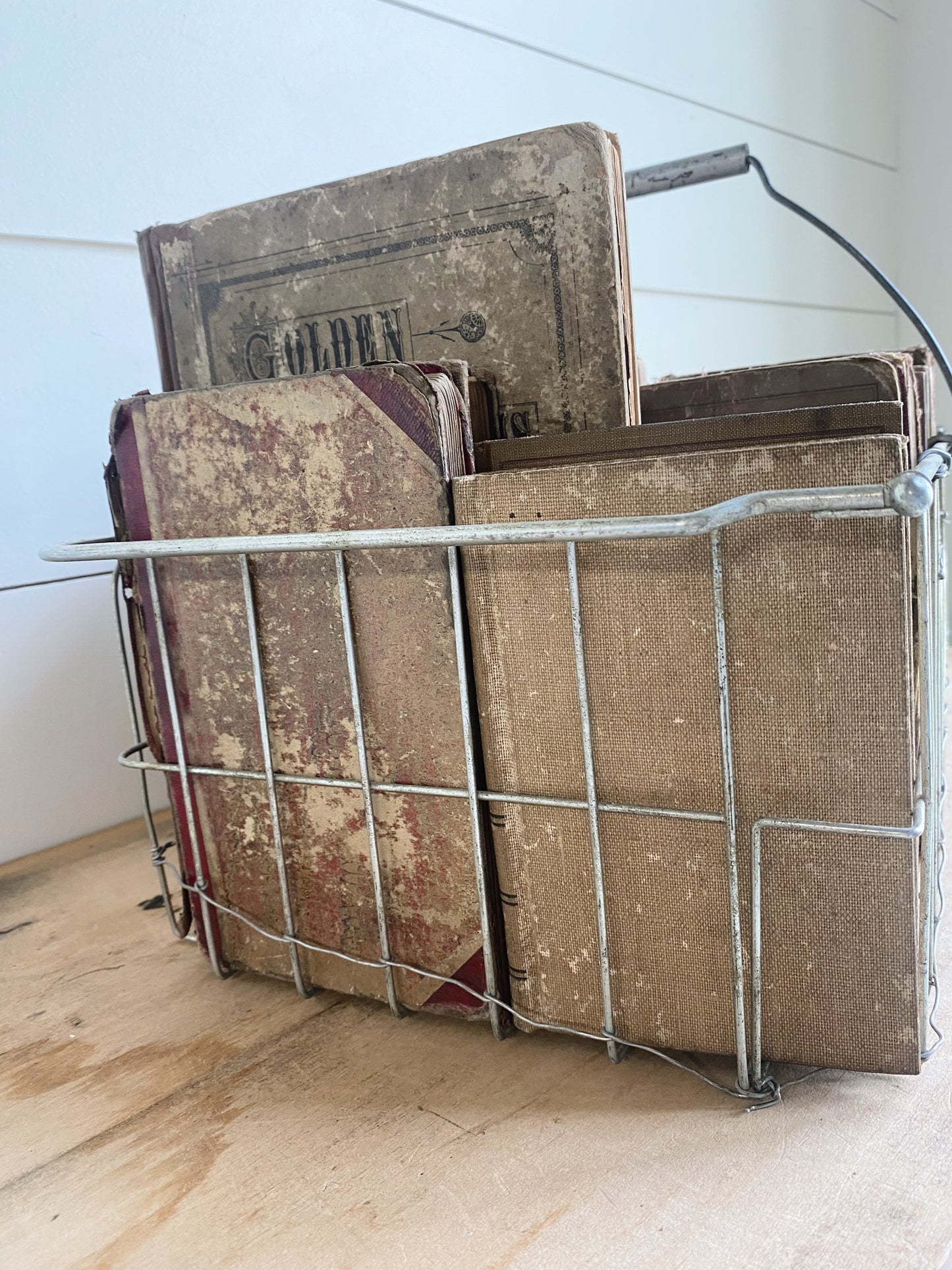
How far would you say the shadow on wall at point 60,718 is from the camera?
2.93 ft

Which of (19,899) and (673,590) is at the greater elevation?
(673,590)

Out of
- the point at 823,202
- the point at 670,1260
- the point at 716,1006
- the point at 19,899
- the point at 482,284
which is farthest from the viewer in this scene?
the point at 823,202

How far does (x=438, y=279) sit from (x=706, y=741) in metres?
0.35

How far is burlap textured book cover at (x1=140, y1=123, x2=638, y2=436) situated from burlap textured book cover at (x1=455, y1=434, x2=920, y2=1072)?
0.49 ft

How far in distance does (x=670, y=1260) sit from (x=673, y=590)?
0.92 feet

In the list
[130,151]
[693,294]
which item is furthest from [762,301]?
[130,151]

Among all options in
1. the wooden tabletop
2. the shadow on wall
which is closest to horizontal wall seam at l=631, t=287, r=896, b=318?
the shadow on wall

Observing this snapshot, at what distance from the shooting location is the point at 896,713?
→ 0.45 m

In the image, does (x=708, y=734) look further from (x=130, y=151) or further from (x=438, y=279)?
(x=130, y=151)

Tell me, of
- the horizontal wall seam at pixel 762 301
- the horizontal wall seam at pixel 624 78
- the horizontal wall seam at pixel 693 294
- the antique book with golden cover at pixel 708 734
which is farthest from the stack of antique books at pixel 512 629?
the horizontal wall seam at pixel 762 301

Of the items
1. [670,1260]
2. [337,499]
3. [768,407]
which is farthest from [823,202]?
[670,1260]

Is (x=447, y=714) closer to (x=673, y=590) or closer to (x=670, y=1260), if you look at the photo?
(x=673, y=590)

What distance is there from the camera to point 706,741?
483mm

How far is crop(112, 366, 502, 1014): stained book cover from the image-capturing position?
53 centimetres
